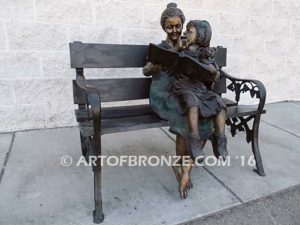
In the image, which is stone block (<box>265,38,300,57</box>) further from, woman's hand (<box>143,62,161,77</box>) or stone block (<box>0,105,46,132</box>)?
stone block (<box>0,105,46,132</box>)

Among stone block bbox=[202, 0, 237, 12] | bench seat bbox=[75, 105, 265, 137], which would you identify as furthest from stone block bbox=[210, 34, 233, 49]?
bench seat bbox=[75, 105, 265, 137]

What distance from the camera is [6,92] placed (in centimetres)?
306

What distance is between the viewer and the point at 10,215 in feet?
5.99

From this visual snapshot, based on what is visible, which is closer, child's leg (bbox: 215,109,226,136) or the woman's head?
child's leg (bbox: 215,109,226,136)

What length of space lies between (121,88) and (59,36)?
3.74 feet

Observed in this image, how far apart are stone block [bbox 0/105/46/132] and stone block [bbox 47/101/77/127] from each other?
0.07 meters

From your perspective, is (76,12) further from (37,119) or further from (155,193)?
(155,193)

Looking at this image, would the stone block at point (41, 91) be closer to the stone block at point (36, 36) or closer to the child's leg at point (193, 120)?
the stone block at point (36, 36)

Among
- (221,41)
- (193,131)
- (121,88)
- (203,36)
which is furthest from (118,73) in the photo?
(193,131)

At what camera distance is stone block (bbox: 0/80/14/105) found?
9.95 ft

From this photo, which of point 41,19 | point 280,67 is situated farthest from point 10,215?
point 280,67

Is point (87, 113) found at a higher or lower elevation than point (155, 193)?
higher

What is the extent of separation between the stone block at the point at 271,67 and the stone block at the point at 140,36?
1.63m

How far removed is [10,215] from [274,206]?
5.76 feet
